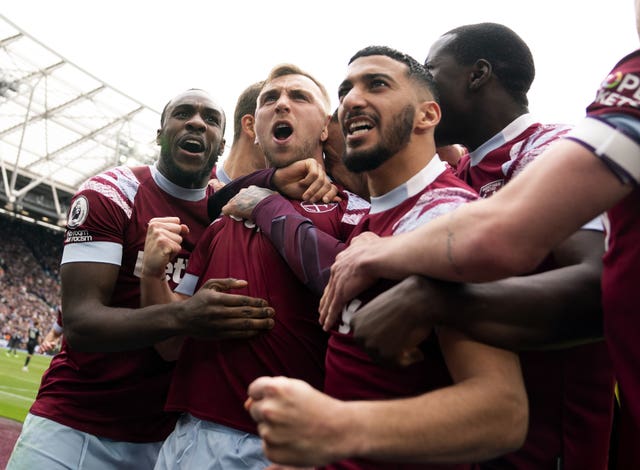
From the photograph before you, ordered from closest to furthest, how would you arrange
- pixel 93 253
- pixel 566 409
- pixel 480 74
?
pixel 566 409 < pixel 480 74 < pixel 93 253

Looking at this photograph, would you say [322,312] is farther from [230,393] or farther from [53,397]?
[53,397]

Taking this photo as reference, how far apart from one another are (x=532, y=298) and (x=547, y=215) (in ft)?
1.13

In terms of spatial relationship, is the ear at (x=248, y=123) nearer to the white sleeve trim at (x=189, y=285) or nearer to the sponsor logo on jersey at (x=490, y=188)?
the white sleeve trim at (x=189, y=285)

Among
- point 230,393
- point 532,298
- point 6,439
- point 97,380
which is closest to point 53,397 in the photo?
point 97,380


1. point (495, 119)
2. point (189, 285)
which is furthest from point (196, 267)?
point (495, 119)

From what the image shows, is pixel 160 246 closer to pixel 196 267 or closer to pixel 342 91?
pixel 196 267

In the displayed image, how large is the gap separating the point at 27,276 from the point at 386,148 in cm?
3524

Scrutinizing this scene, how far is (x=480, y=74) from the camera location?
108 inches

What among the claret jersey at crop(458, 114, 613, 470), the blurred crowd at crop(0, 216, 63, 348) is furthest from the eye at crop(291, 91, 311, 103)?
the blurred crowd at crop(0, 216, 63, 348)

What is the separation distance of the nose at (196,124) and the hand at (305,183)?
88 cm

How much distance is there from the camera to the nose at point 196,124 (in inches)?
136

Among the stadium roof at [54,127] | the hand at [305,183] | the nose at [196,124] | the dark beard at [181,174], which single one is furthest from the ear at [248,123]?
the stadium roof at [54,127]

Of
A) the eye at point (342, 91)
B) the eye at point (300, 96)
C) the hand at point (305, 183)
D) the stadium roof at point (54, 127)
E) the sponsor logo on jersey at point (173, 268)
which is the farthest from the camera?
the stadium roof at point (54, 127)

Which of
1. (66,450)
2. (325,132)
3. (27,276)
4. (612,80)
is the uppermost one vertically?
Answer: (612,80)
